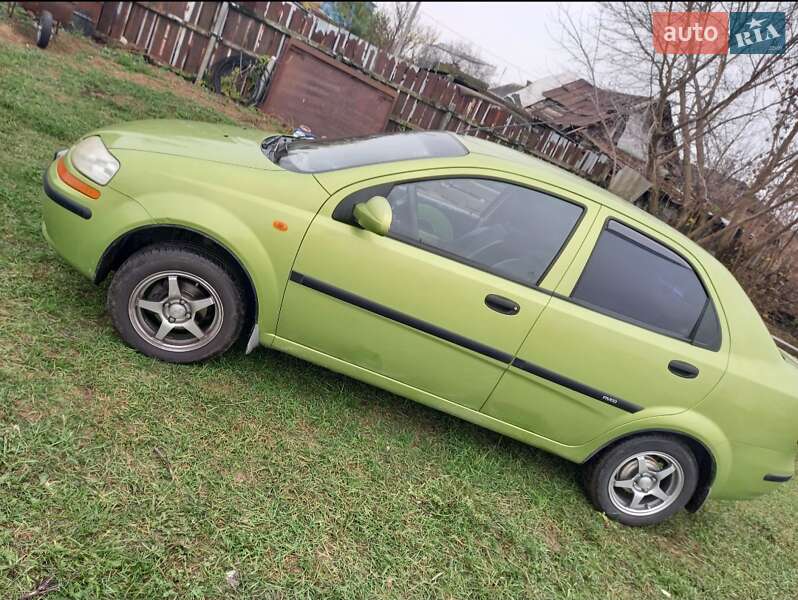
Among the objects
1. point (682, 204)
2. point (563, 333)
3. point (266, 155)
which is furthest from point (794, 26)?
point (266, 155)

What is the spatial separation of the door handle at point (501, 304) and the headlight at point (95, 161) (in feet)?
6.18

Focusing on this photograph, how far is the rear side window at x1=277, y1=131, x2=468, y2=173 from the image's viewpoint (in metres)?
2.86

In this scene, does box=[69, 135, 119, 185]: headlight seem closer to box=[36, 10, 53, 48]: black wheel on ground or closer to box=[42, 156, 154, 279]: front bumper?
box=[42, 156, 154, 279]: front bumper

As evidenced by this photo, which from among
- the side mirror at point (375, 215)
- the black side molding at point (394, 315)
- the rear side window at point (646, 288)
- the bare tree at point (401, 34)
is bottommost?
the black side molding at point (394, 315)

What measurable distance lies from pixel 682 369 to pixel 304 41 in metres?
8.17

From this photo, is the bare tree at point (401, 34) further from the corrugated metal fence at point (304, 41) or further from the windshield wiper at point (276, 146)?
the windshield wiper at point (276, 146)

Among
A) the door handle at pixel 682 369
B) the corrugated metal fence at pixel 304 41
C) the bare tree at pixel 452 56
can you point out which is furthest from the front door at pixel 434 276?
the bare tree at pixel 452 56

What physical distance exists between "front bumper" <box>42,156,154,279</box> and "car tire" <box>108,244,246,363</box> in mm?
140

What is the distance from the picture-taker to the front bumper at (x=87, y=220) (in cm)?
261

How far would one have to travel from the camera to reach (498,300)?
2713 millimetres

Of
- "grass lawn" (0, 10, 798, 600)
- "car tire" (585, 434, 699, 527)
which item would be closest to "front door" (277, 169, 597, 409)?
"grass lawn" (0, 10, 798, 600)

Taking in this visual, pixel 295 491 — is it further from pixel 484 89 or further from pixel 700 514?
pixel 484 89

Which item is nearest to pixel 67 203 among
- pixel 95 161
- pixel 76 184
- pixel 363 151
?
pixel 76 184

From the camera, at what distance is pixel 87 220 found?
8.68 ft
